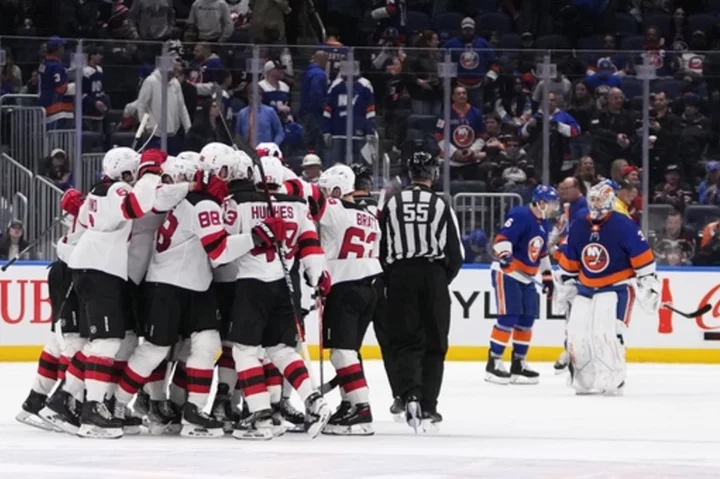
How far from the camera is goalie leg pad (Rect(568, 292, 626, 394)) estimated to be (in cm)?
1265

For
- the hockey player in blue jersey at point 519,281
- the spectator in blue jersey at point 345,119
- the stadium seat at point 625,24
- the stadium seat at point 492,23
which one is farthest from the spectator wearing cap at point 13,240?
the stadium seat at point 625,24

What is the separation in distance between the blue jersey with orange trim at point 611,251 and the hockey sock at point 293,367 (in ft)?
10.9

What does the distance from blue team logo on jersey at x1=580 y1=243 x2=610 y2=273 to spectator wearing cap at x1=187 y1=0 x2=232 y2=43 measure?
21.5ft

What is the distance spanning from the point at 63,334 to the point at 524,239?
453 centimetres

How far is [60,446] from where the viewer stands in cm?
936

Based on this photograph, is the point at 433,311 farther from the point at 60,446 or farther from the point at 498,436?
the point at 60,446

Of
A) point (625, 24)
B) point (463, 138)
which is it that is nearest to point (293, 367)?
point (463, 138)

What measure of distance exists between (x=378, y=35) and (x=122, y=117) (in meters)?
4.54

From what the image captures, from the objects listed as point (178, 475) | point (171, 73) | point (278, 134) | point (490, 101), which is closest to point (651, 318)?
point (490, 101)

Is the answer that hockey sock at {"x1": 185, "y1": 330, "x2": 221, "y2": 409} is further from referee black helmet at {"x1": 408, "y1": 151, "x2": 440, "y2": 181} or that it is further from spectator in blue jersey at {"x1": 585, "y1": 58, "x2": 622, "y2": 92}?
spectator in blue jersey at {"x1": 585, "y1": 58, "x2": 622, "y2": 92}

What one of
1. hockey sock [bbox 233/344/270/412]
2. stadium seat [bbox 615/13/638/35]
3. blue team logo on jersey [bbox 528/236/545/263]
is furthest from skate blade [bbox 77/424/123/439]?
stadium seat [bbox 615/13/638/35]

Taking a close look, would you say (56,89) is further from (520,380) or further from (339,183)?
(339,183)

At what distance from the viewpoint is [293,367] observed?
984 centimetres

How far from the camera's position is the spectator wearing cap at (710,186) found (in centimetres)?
1567
